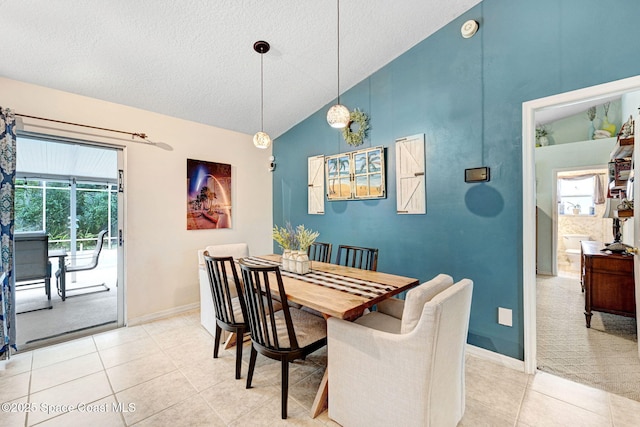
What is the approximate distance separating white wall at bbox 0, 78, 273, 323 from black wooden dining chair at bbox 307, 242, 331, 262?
1.65 metres

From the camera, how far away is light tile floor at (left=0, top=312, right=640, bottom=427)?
1.69 meters

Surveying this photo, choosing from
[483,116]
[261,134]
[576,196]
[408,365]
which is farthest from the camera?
[576,196]

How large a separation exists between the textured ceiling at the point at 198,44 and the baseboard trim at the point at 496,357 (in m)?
3.16

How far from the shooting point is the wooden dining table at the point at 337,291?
5.21ft

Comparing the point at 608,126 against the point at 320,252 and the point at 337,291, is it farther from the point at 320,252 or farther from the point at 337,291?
the point at 337,291

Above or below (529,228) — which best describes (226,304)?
Answer: below

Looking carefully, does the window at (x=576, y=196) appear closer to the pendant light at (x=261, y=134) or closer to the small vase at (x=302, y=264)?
the small vase at (x=302, y=264)

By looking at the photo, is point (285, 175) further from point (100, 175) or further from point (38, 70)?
point (100, 175)

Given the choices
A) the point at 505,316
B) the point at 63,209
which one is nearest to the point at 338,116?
the point at 505,316

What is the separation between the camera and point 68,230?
4.41m

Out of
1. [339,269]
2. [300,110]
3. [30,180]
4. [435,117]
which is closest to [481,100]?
[435,117]

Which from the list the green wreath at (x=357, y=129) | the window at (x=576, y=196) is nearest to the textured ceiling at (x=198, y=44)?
the green wreath at (x=357, y=129)

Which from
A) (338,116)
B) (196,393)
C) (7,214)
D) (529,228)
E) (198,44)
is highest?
(198,44)

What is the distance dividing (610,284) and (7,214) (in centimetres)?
599
